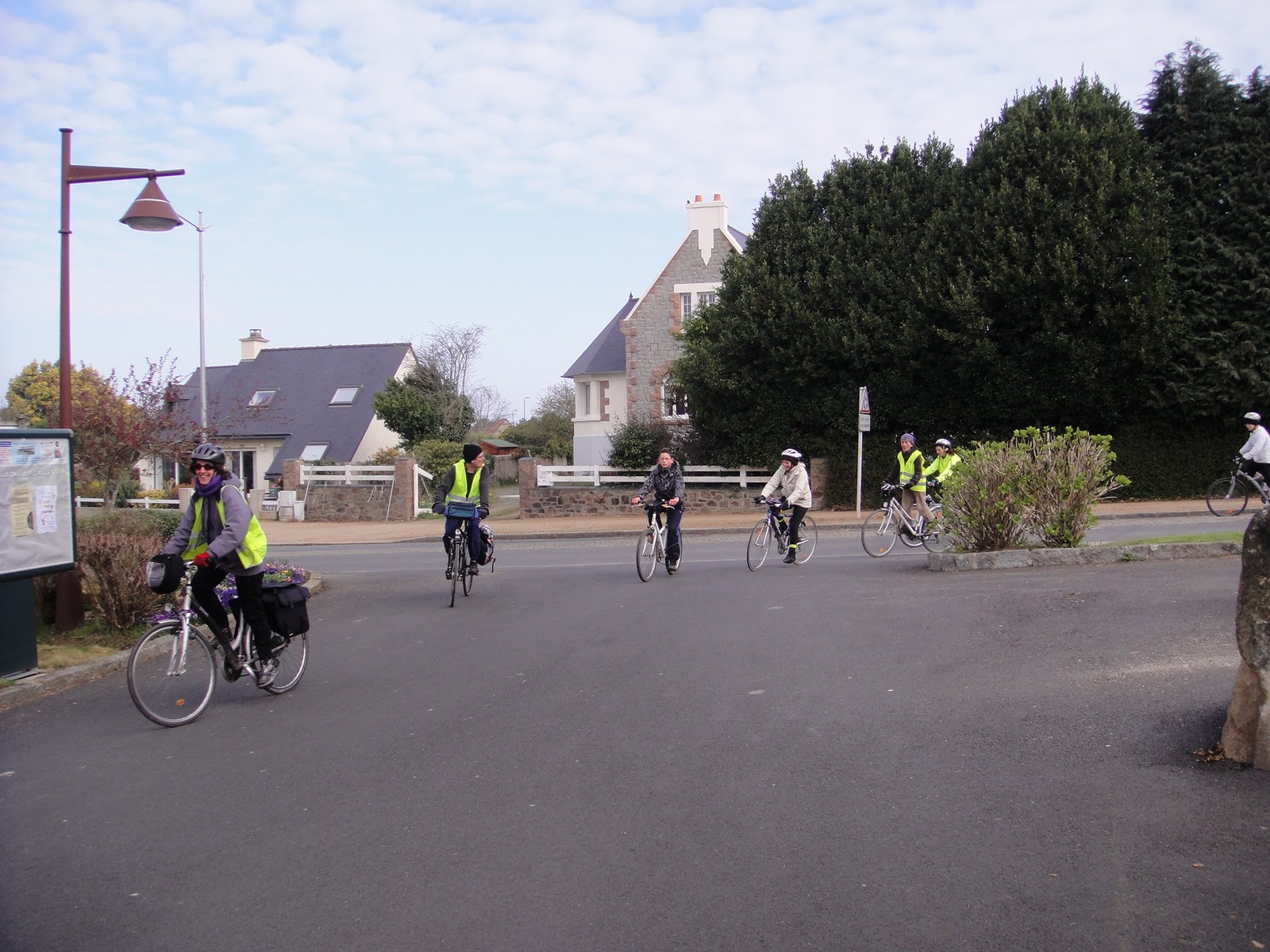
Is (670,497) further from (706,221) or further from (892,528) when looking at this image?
(706,221)

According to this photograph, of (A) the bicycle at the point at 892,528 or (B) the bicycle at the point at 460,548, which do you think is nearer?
(B) the bicycle at the point at 460,548

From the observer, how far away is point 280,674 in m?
7.86

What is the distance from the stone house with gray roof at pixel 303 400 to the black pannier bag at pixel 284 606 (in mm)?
36181

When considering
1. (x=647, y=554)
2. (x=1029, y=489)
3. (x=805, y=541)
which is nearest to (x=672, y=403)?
(x=805, y=541)

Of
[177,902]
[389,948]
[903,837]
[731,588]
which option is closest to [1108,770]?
[903,837]

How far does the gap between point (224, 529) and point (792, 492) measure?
8916mm

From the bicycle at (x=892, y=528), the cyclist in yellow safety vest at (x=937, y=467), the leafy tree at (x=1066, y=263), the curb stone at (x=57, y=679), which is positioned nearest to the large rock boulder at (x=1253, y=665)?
the curb stone at (x=57, y=679)

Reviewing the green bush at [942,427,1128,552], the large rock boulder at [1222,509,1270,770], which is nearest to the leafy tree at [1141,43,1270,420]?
the green bush at [942,427,1128,552]

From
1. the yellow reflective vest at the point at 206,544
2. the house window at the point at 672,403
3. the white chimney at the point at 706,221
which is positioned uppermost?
the white chimney at the point at 706,221

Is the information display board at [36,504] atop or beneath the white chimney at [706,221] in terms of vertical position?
beneath

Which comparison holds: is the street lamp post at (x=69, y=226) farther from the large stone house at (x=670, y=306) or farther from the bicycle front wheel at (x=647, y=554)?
the large stone house at (x=670, y=306)

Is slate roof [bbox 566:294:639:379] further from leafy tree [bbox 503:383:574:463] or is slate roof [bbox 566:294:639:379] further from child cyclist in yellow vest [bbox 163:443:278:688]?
child cyclist in yellow vest [bbox 163:443:278:688]

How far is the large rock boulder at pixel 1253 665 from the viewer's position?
5.11m

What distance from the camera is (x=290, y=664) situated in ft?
26.1
